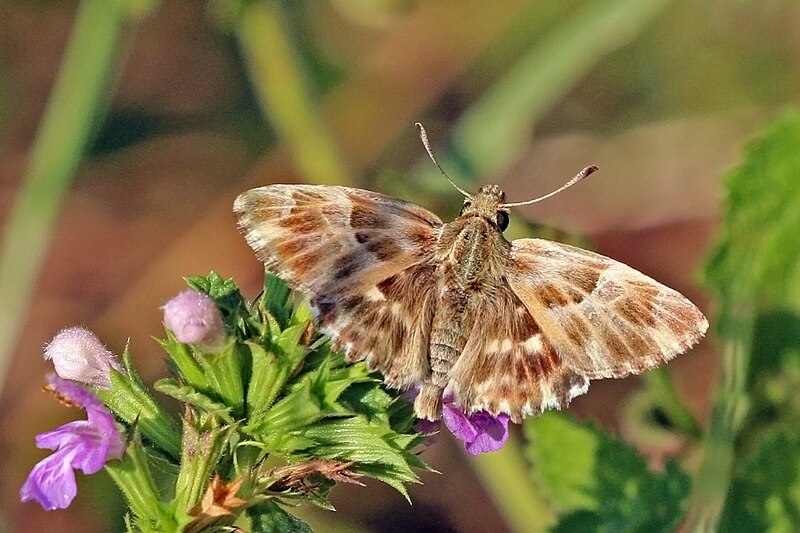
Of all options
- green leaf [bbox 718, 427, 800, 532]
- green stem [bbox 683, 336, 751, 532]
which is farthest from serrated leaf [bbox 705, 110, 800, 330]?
green leaf [bbox 718, 427, 800, 532]

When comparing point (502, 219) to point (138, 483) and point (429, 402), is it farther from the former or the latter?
point (138, 483)

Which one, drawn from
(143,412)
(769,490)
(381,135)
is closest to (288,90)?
(381,135)

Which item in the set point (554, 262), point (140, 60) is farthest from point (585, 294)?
point (140, 60)

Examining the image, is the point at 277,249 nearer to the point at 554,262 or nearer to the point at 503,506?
the point at 554,262

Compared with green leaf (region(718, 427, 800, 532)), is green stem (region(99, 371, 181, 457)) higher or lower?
higher

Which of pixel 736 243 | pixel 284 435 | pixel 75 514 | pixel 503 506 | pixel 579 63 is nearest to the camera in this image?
pixel 284 435

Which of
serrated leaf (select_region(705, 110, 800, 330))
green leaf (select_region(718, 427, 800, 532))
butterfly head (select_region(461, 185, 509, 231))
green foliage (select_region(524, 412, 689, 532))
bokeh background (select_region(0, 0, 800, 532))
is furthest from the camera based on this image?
bokeh background (select_region(0, 0, 800, 532))

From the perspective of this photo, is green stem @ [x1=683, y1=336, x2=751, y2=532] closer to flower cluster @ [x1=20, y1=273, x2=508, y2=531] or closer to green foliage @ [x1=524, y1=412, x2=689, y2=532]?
green foliage @ [x1=524, y1=412, x2=689, y2=532]
